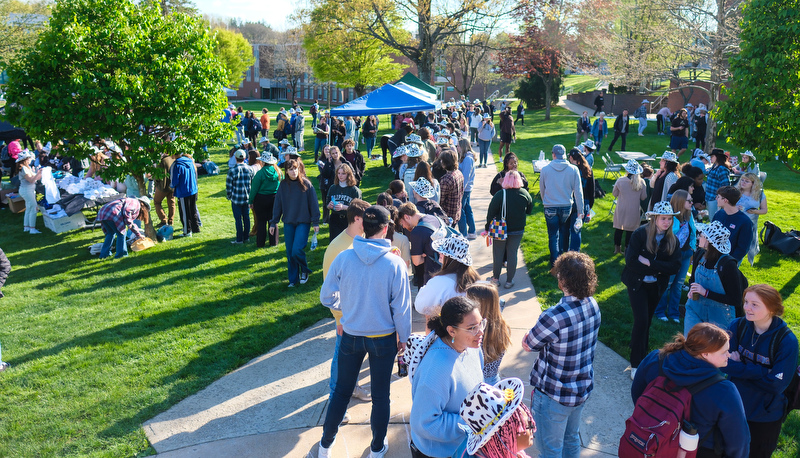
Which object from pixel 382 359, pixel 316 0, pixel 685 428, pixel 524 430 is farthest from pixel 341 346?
pixel 316 0

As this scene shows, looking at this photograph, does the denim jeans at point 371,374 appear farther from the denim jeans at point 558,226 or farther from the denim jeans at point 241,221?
the denim jeans at point 241,221

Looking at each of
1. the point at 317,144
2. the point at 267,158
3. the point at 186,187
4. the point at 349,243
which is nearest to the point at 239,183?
the point at 267,158

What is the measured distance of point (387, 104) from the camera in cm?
1362

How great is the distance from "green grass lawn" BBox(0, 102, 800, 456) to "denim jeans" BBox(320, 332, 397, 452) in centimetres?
177

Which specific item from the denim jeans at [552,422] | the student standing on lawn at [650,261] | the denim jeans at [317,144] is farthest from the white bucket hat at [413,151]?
the denim jeans at [317,144]

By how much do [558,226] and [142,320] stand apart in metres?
6.11

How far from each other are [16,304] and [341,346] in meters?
6.58

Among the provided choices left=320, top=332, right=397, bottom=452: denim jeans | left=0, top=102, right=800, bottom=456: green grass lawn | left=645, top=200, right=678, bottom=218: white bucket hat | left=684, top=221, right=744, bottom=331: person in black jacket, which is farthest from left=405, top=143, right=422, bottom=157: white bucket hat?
left=320, top=332, right=397, bottom=452: denim jeans

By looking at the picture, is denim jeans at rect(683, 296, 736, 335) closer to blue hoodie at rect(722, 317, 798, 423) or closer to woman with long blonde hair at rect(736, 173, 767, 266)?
blue hoodie at rect(722, 317, 798, 423)

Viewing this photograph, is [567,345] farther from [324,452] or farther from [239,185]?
[239,185]

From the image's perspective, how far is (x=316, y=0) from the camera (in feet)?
77.8

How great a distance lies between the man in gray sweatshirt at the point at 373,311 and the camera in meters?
3.88

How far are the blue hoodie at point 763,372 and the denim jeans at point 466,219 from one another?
6217 mm

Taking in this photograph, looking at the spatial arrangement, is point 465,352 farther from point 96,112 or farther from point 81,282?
point 96,112
